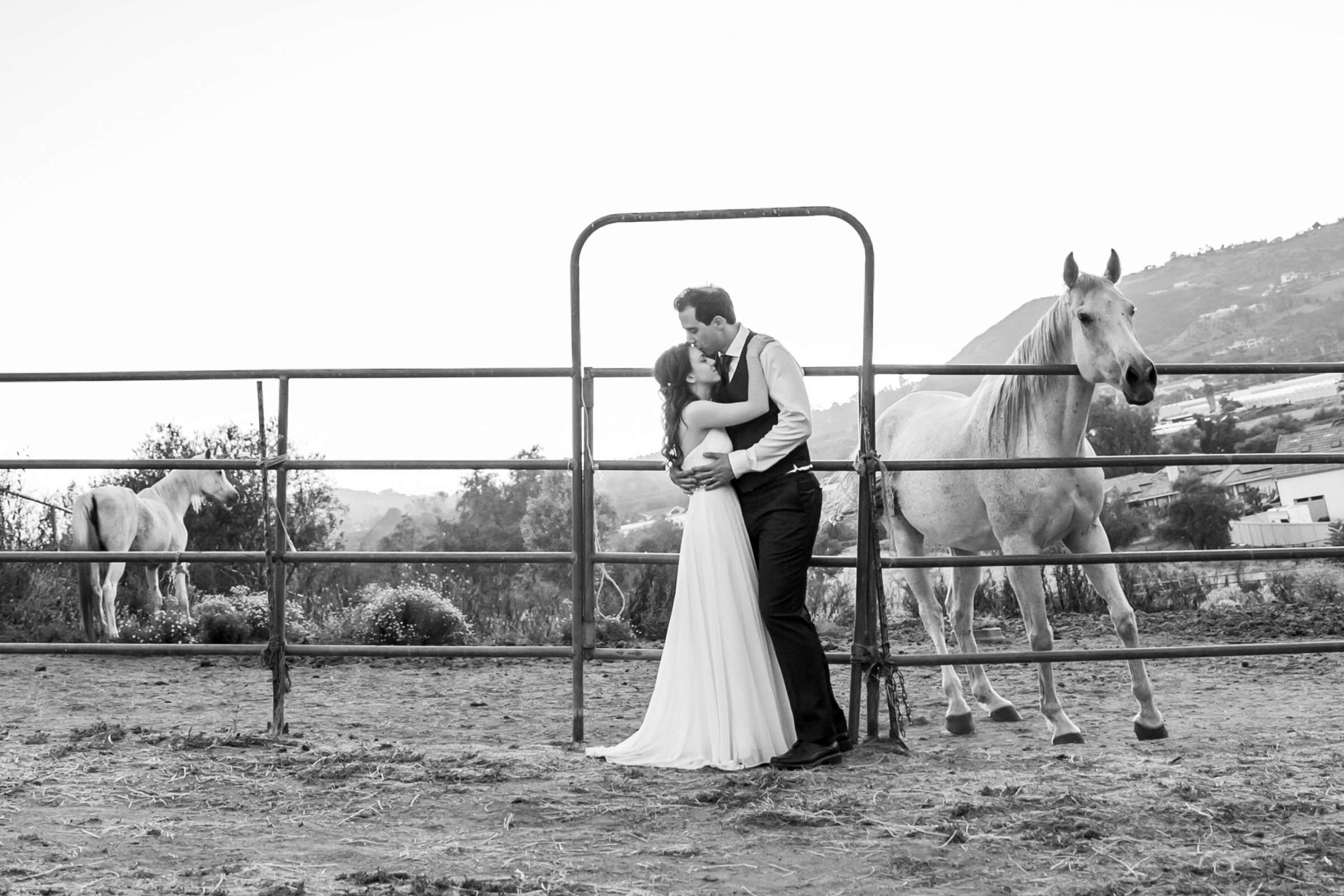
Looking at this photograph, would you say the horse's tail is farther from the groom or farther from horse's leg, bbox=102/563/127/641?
the groom

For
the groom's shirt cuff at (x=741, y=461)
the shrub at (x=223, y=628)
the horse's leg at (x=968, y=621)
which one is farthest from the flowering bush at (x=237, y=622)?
the groom's shirt cuff at (x=741, y=461)

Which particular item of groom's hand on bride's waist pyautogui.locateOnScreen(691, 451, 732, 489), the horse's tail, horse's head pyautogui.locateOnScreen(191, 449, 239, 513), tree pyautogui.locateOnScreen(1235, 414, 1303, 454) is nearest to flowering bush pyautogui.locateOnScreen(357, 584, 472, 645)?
the horse's tail

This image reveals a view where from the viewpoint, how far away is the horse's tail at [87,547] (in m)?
8.37

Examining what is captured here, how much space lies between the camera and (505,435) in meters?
32.6

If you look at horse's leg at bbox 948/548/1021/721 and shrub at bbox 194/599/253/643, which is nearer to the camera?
horse's leg at bbox 948/548/1021/721

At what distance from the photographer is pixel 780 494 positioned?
4.04 metres

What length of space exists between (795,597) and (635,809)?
1032mm

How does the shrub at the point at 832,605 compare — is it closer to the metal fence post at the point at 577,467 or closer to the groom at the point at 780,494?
the metal fence post at the point at 577,467

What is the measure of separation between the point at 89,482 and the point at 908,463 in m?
13.2

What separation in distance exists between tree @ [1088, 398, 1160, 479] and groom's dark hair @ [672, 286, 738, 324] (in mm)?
22048

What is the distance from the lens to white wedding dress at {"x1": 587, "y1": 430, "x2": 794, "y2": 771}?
13.0ft

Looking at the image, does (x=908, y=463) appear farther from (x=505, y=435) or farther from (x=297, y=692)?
(x=505, y=435)

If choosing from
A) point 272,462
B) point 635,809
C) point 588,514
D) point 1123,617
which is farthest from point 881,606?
point 272,462

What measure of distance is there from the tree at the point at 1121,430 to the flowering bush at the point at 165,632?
20.3 m
